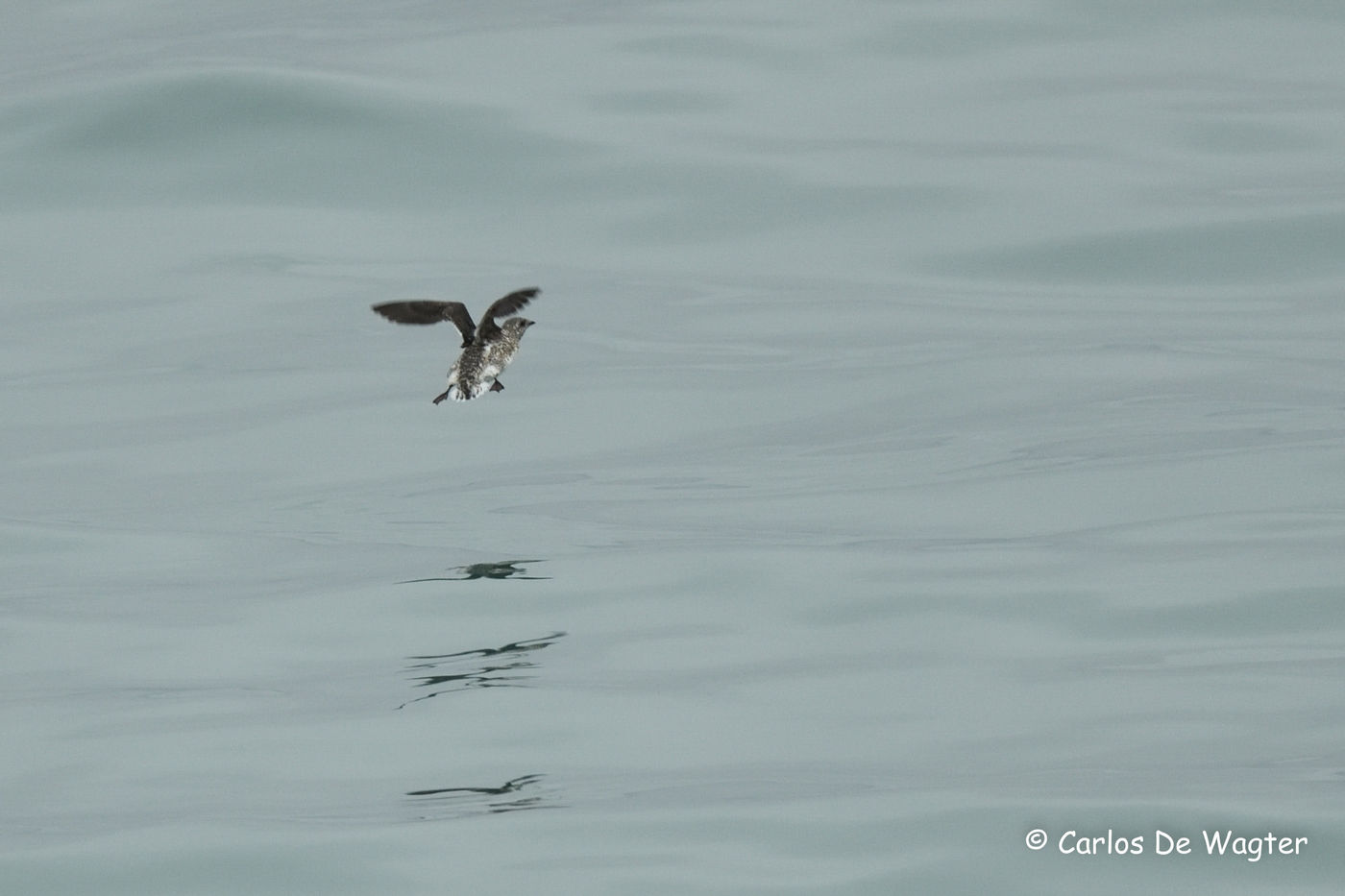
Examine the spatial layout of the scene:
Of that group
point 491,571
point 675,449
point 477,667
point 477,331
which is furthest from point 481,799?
point 675,449

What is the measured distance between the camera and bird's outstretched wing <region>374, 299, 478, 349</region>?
30.5ft

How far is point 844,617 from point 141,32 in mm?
11898

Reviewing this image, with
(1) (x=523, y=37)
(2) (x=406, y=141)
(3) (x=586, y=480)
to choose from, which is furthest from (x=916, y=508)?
(1) (x=523, y=37)

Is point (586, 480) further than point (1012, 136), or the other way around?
point (1012, 136)

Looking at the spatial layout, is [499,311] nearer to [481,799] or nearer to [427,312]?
[427,312]

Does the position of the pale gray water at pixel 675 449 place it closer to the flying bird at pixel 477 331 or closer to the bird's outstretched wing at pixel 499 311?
the flying bird at pixel 477 331

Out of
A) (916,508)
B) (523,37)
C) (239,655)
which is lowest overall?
(239,655)

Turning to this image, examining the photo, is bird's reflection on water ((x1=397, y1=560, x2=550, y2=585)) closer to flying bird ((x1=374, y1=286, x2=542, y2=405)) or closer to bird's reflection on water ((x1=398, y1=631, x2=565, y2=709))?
flying bird ((x1=374, y1=286, x2=542, y2=405))

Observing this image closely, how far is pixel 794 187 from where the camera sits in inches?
589

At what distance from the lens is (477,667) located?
7918 mm

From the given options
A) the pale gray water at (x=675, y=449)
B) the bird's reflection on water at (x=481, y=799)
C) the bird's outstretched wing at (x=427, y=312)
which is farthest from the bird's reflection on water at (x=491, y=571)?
the bird's reflection on water at (x=481, y=799)

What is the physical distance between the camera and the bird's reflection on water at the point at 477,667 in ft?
25.3

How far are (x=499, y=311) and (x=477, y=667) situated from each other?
1.93 m

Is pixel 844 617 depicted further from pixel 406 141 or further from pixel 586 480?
pixel 406 141
